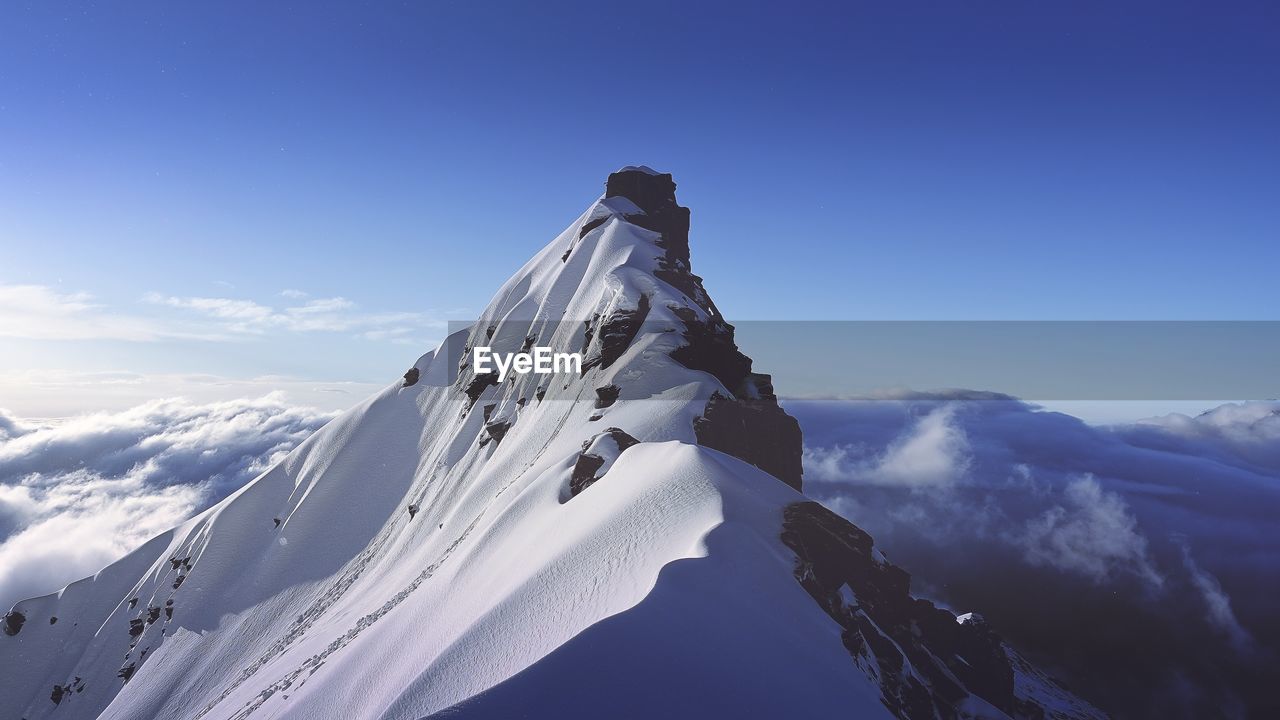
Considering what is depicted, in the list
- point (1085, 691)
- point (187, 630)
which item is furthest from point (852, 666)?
point (1085, 691)

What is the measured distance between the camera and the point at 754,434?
4722cm

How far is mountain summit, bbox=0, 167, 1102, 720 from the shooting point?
15711 millimetres

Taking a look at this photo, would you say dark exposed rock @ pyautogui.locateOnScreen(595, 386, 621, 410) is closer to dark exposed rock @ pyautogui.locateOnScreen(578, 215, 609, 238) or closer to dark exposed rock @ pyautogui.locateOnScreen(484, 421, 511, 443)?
dark exposed rock @ pyautogui.locateOnScreen(484, 421, 511, 443)

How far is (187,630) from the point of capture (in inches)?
2618

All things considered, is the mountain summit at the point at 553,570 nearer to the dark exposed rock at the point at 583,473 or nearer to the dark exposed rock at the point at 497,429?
the dark exposed rock at the point at 583,473

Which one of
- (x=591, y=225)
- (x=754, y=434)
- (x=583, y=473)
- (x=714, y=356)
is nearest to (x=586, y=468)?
(x=583, y=473)

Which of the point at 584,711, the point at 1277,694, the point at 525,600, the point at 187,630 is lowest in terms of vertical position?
the point at 1277,694

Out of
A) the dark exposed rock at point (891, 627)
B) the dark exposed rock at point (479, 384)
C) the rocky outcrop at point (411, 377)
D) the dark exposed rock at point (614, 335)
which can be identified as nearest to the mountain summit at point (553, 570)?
the dark exposed rock at point (891, 627)

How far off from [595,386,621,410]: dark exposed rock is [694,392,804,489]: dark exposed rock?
9066 mm

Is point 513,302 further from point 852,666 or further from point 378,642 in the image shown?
point 852,666

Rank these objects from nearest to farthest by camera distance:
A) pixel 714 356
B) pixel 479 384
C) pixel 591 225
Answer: pixel 714 356, pixel 479 384, pixel 591 225

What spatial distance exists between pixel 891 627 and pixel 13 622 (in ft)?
375

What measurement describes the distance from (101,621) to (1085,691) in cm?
18168

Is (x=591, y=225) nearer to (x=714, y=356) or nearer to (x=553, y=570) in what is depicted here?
(x=714, y=356)
